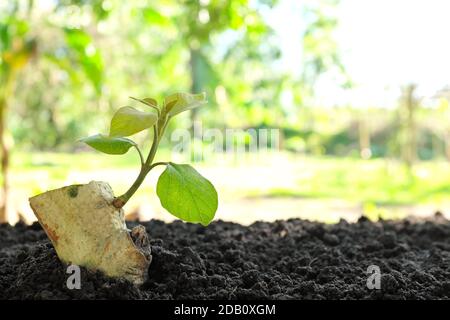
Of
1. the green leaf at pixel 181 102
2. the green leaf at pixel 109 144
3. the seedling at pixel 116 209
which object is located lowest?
the seedling at pixel 116 209

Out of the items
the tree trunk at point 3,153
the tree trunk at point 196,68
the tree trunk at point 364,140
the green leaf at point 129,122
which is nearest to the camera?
the green leaf at point 129,122

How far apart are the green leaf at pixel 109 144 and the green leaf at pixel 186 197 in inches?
1.9

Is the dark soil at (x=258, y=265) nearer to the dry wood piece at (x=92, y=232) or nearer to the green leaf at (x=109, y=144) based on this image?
the dry wood piece at (x=92, y=232)

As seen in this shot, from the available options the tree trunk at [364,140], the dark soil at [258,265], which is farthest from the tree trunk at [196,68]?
the tree trunk at [364,140]

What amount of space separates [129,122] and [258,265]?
0.28 meters

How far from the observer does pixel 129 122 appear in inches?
22.7

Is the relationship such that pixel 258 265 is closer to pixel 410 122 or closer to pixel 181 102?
pixel 181 102

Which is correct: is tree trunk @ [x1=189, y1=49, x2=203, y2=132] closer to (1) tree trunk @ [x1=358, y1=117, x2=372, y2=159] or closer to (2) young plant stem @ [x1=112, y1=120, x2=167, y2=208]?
(2) young plant stem @ [x1=112, y1=120, x2=167, y2=208]

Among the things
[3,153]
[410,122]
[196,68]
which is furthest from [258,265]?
[410,122]

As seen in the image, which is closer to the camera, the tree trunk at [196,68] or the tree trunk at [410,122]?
the tree trunk at [196,68]

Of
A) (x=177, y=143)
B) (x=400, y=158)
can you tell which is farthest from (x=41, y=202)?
(x=400, y=158)

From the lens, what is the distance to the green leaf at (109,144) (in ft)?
1.98
